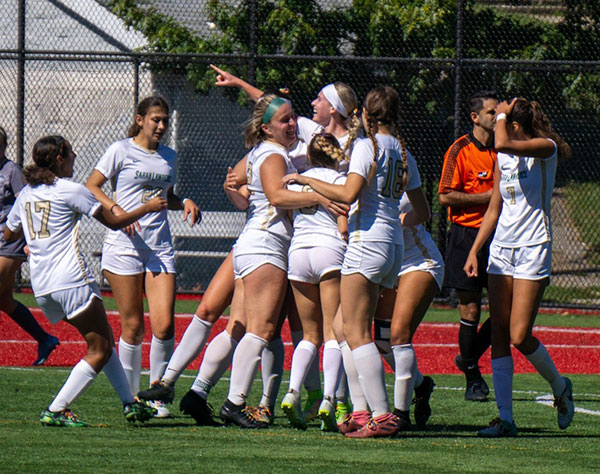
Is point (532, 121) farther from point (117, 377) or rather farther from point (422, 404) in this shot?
point (117, 377)

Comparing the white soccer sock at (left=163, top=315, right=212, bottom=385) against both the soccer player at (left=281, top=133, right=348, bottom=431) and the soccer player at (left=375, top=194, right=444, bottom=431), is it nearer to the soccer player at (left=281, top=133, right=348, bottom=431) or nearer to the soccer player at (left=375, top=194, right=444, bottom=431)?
the soccer player at (left=281, top=133, right=348, bottom=431)

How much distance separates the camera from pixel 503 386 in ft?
21.4

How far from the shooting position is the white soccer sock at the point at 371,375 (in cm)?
597

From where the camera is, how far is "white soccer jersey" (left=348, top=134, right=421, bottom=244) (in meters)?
5.99

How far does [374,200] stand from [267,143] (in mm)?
826

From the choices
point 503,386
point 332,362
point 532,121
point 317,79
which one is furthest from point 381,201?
point 317,79

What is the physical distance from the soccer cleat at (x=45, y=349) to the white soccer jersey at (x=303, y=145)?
378cm

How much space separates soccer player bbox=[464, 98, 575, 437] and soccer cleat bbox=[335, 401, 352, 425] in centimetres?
80

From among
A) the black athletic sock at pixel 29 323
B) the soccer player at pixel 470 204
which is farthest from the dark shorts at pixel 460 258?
the black athletic sock at pixel 29 323

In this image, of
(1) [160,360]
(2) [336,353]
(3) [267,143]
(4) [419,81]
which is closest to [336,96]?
(3) [267,143]

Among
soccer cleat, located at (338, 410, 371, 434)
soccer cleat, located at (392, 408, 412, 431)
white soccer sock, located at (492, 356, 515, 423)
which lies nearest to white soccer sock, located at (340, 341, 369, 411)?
soccer cleat, located at (338, 410, 371, 434)

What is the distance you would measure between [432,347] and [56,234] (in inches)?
229

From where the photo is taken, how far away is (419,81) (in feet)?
47.6

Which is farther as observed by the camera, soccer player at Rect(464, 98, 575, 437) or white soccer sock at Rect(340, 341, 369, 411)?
soccer player at Rect(464, 98, 575, 437)
